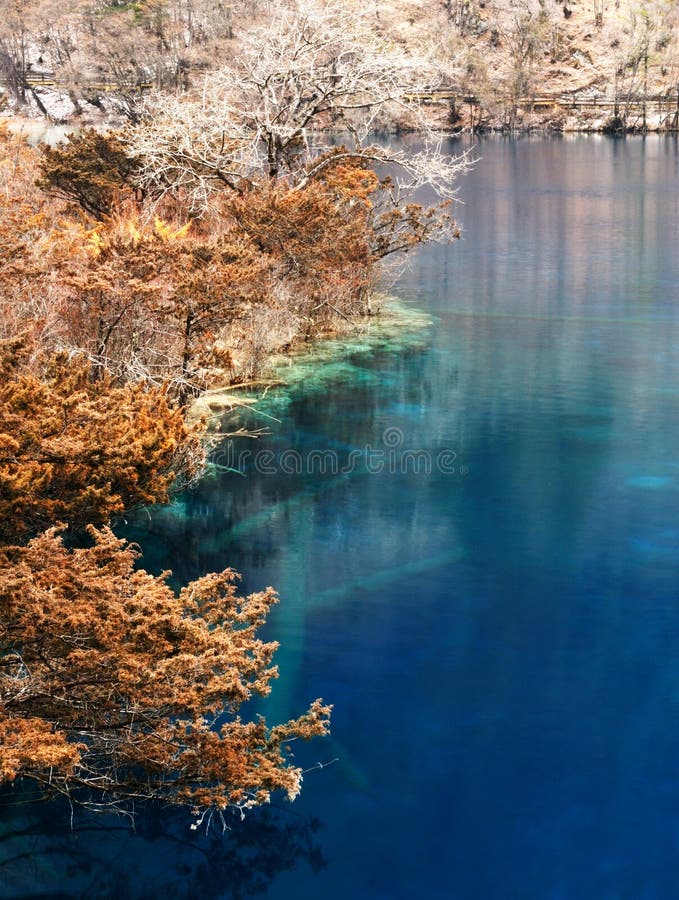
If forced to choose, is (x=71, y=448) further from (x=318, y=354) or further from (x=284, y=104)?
(x=284, y=104)

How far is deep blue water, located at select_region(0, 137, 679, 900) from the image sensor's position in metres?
8.04

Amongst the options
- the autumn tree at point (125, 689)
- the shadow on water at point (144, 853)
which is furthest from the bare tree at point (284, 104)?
the shadow on water at point (144, 853)

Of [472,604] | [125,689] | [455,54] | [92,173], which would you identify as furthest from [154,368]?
[455,54]

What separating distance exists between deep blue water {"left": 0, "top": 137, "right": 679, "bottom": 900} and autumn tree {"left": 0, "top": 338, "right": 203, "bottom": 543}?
1.45m

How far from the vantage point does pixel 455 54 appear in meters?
75.1

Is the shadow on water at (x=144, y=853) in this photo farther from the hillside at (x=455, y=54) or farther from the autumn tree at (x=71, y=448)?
the hillside at (x=455, y=54)

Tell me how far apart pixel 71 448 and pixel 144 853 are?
405cm

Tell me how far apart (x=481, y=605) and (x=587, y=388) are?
8.23 meters

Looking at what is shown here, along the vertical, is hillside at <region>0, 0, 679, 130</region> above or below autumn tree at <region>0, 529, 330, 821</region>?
above

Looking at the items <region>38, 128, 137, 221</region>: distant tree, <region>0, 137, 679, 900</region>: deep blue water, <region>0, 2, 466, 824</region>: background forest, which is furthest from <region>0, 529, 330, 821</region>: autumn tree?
<region>38, 128, 137, 221</region>: distant tree

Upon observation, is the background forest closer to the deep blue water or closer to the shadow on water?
the shadow on water

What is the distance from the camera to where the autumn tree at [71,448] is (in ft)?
34.2

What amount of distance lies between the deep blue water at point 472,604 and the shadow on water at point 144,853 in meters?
0.03

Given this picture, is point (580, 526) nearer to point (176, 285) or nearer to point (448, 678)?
point (448, 678)
